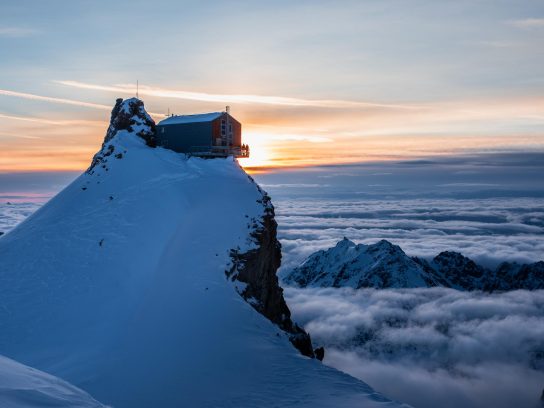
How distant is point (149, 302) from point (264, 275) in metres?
11.2

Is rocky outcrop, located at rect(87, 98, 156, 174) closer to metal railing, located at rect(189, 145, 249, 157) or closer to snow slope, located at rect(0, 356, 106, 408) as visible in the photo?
metal railing, located at rect(189, 145, 249, 157)

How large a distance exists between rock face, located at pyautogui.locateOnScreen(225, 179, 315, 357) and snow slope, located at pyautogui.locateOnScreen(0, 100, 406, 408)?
0.96 m

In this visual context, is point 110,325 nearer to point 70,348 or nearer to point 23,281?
point 70,348

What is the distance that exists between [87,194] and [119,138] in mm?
8780

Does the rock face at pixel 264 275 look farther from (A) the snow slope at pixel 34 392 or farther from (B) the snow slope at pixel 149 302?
(A) the snow slope at pixel 34 392

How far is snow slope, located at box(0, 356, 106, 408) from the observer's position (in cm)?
943

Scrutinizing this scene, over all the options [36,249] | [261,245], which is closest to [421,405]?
[261,245]

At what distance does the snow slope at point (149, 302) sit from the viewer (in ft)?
77.2

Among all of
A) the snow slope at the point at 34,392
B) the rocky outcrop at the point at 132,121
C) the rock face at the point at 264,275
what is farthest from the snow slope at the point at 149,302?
the snow slope at the point at 34,392

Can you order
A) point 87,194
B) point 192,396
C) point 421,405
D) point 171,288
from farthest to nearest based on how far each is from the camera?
point 421,405 → point 87,194 → point 171,288 → point 192,396

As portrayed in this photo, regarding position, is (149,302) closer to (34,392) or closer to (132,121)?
(34,392)

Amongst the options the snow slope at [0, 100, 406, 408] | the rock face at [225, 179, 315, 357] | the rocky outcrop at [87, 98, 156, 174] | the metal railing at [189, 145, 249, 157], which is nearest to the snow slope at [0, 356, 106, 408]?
the snow slope at [0, 100, 406, 408]

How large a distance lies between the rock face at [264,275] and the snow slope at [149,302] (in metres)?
0.96

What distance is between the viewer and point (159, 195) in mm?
37688
